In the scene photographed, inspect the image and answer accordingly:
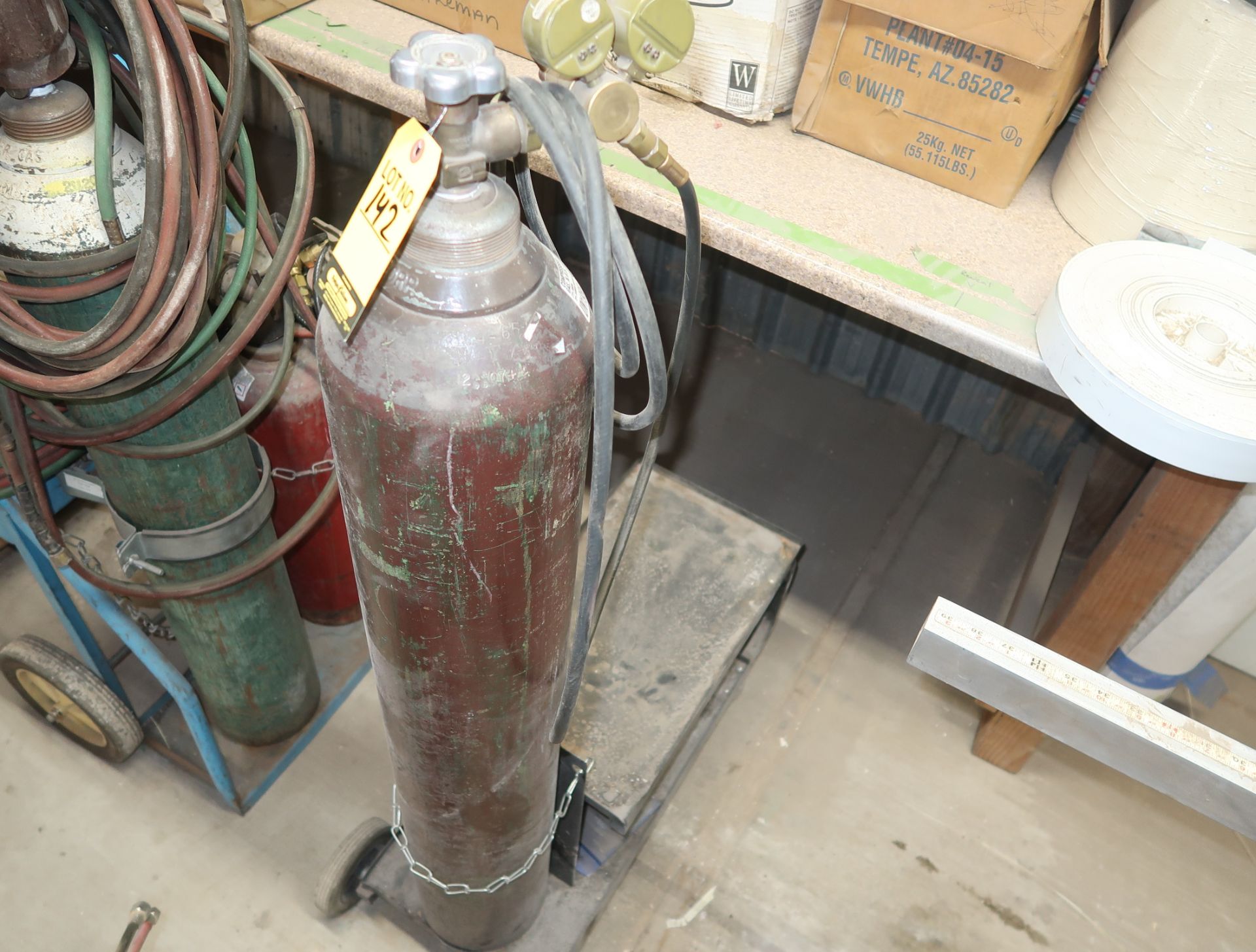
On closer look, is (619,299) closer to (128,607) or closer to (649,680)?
(649,680)

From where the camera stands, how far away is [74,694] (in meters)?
1.50

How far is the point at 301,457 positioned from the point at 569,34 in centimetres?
101

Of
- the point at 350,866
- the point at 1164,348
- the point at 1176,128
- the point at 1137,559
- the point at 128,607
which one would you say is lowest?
the point at 350,866

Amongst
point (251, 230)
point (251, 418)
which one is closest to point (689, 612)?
point (251, 418)

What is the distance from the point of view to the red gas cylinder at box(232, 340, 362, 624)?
1.41 meters

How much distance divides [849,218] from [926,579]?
1.00 metres

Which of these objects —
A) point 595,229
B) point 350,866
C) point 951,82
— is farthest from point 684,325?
point 350,866

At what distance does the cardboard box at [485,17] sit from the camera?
4.95 ft

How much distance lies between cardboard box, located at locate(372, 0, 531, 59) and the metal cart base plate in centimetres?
84

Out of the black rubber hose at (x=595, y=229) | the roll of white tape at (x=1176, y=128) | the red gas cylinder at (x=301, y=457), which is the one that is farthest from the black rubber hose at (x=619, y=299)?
the roll of white tape at (x=1176, y=128)

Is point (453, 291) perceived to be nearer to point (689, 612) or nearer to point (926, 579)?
point (689, 612)

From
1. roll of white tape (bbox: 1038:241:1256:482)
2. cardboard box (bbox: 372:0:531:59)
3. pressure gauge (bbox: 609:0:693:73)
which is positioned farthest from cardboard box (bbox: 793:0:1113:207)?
pressure gauge (bbox: 609:0:693:73)

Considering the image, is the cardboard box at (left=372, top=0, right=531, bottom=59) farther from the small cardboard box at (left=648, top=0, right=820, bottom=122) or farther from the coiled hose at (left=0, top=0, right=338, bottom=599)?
the coiled hose at (left=0, top=0, right=338, bottom=599)

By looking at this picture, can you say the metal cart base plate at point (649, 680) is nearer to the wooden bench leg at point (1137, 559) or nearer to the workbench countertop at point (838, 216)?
the wooden bench leg at point (1137, 559)
